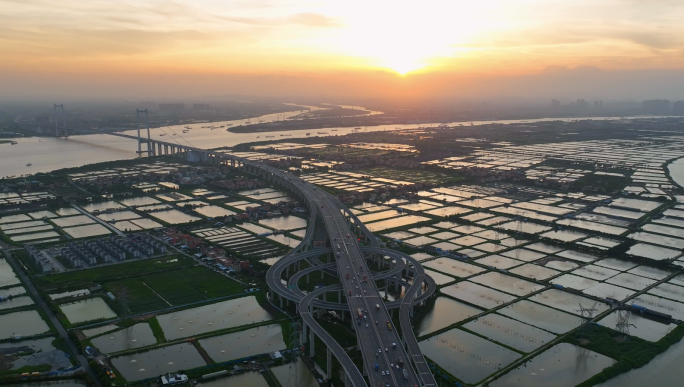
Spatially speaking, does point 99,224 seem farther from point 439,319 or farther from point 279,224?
point 439,319

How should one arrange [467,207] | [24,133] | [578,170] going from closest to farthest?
[467,207] → [578,170] → [24,133]

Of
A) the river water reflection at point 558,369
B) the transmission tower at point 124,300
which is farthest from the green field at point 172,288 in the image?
the river water reflection at point 558,369

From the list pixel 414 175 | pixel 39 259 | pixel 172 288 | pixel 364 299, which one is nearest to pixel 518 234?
pixel 364 299

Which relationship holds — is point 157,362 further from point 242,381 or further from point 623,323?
point 623,323

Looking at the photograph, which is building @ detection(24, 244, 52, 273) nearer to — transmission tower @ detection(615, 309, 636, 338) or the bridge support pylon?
the bridge support pylon

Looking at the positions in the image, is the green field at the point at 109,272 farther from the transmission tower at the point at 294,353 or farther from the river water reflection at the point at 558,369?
the river water reflection at the point at 558,369

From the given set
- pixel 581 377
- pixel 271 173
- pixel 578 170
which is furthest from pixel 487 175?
pixel 581 377

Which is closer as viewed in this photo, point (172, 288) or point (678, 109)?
point (172, 288)
